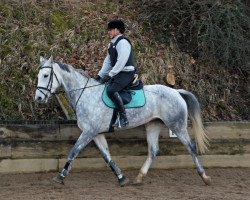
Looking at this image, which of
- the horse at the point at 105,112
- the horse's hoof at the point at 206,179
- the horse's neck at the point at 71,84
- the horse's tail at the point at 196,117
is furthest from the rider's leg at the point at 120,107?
the horse's hoof at the point at 206,179

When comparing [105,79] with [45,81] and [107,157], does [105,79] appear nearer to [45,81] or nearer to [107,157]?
[45,81]

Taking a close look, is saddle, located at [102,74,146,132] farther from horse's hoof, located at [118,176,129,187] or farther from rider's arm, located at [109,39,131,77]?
horse's hoof, located at [118,176,129,187]

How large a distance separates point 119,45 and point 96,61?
244 cm

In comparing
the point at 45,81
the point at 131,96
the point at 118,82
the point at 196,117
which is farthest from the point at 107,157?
the point at 196,117

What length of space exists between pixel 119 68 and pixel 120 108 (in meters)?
0.58

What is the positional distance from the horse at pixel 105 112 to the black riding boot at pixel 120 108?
0.12 meters

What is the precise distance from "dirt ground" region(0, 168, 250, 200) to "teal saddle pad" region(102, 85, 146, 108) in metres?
1.19

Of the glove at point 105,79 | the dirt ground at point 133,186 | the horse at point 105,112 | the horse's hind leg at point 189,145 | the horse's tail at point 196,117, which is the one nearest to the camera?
the dirt ground at point 133,186

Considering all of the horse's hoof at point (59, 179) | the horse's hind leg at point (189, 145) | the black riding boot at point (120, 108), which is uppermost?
the black riding boot at point (120, 108)

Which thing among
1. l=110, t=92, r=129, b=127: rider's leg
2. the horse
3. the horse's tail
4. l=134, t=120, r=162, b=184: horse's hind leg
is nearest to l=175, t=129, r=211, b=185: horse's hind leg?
the horse

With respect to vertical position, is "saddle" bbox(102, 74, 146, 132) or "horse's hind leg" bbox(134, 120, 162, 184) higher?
"saddle" bbox(102, 74, 146, 132)

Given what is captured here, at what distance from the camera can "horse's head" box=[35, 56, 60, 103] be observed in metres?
8.02

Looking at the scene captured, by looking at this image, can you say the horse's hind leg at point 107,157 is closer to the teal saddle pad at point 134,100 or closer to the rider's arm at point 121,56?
the teal saddle pad at point 134,100

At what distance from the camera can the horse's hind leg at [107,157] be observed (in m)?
8.20
